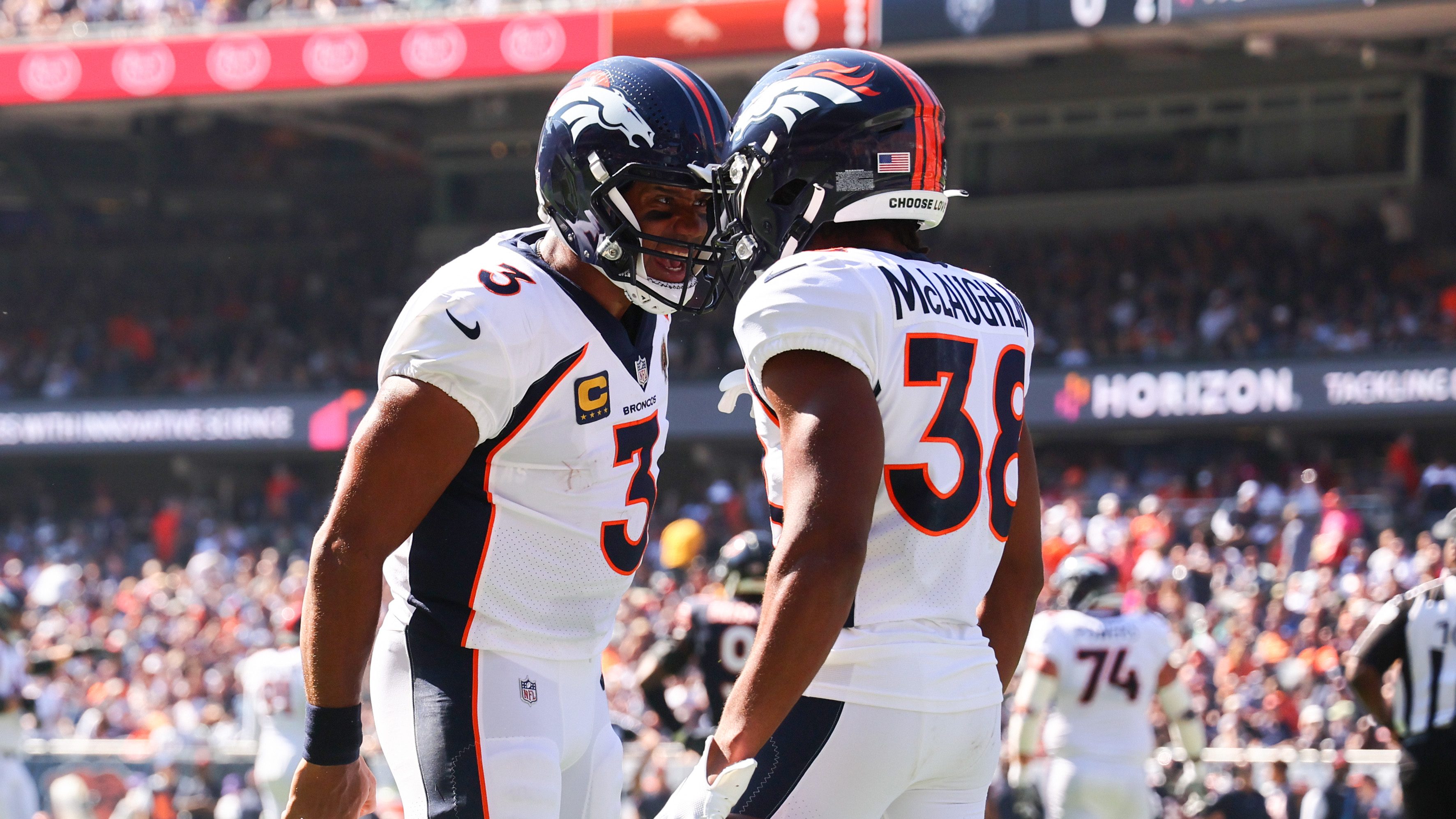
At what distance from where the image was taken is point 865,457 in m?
2.45

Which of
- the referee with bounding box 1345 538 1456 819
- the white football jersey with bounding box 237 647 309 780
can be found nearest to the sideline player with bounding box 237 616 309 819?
the white football jersey with bounding box 237 647 309 780

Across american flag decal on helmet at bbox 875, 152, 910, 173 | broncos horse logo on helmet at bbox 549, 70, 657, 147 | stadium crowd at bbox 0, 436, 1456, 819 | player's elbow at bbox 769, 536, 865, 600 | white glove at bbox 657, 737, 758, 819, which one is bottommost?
stadium crowd at bbox 0, 436, 1456, 819

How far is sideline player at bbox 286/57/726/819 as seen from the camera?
109 inches

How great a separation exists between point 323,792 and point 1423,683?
4.26 metres

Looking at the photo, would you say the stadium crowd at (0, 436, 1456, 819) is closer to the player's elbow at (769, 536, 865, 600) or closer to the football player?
the football player

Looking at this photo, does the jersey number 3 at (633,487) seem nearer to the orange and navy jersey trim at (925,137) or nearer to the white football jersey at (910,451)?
the white football jersey at (910,451)

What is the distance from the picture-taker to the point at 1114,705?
25.0ft

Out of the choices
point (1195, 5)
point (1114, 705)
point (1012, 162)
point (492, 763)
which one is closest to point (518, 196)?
point (1012, 162)

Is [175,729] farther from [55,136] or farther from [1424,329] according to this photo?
[55,136]

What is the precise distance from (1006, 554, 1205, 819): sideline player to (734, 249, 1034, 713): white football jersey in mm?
4944

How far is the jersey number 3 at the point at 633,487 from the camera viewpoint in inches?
123

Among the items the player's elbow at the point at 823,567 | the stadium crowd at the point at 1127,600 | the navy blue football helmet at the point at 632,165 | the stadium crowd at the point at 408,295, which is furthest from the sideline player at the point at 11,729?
the stadium crowd at the point at 408,295

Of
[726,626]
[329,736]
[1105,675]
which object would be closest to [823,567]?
[329,736]

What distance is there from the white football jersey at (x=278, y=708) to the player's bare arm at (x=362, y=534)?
7203mm
